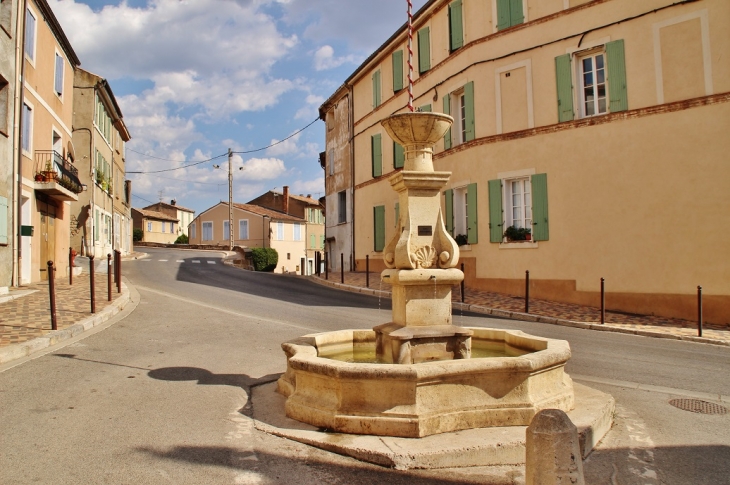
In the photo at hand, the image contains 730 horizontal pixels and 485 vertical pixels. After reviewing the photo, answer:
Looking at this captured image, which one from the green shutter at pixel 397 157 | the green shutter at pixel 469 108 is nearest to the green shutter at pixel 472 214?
the green shutter at pixel 469 108

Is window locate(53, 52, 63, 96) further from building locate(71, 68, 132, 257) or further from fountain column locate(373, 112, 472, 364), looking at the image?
fountain column locate(373, 112, 472, 364)

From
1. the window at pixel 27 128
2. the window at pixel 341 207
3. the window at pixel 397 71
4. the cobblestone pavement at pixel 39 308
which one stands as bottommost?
the cobblestone pavement at pixel 39 308

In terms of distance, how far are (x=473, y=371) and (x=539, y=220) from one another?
11507 millimetres

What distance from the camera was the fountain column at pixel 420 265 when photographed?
212 inches

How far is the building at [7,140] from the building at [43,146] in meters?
0.33

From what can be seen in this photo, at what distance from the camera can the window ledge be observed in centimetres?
1523

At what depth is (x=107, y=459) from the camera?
3.85 metres

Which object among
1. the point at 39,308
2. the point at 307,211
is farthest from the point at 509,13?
the point at 307,211

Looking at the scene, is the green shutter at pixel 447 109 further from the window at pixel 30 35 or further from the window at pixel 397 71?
the window at pixel 30 35

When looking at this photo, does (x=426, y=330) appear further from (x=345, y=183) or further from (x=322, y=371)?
(x=345, y=183)

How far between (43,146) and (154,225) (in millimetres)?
48587

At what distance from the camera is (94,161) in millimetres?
25422

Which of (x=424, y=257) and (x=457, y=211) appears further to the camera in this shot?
(x=457, y=211)

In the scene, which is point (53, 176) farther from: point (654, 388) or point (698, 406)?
point (698, 406)
